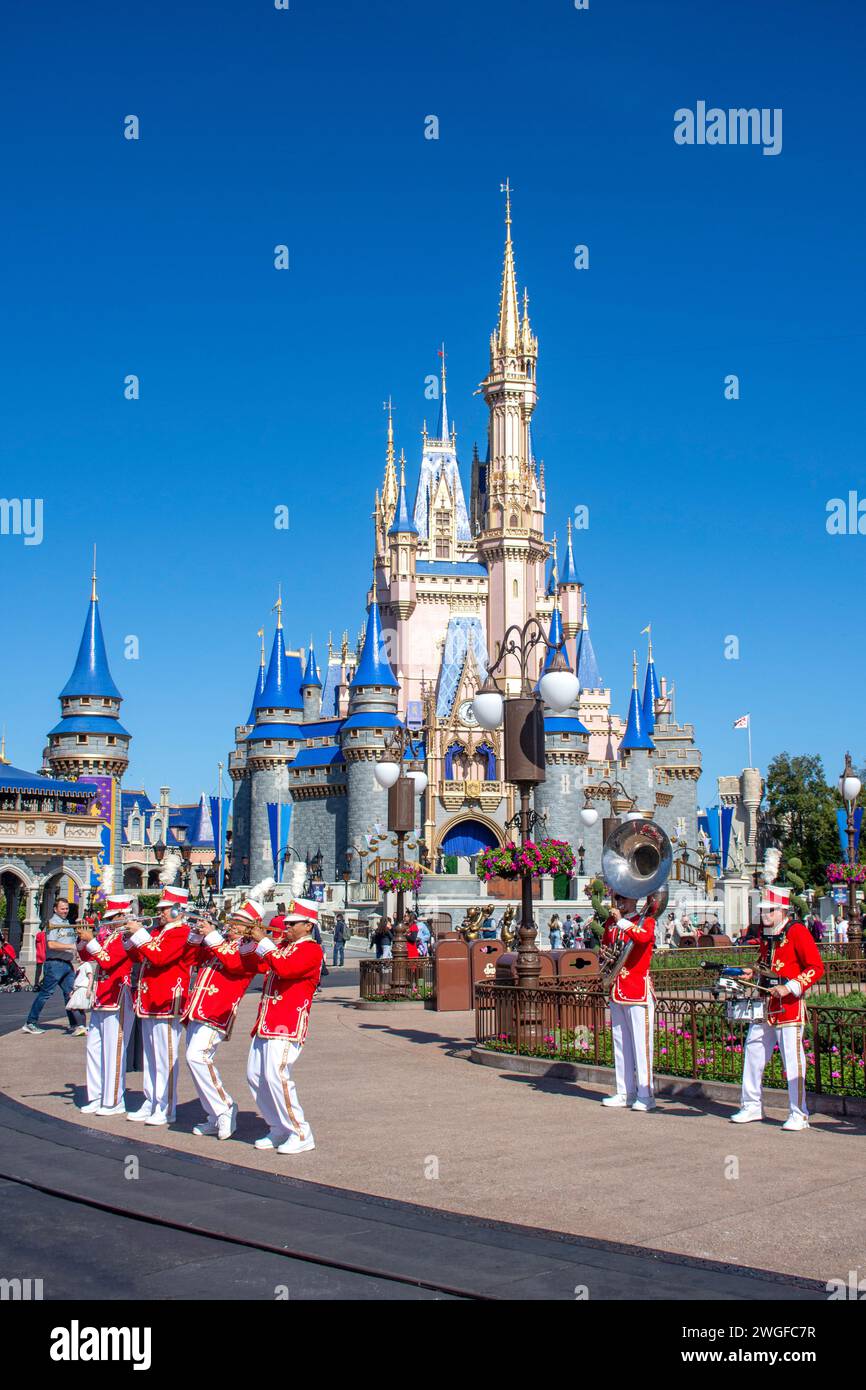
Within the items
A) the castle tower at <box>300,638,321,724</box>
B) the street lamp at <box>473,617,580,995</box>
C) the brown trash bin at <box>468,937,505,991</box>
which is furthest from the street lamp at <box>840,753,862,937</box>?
the castle tower at <box>300,638,321,724</box>

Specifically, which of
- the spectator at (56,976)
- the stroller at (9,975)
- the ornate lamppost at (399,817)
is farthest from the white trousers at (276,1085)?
the stroller at (9,975)

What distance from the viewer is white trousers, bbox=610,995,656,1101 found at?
974cm

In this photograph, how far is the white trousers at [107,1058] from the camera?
9617mm

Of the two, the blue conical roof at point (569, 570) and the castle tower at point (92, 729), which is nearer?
the castle tower at point (92, 729)

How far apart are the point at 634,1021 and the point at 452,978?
8.99 m

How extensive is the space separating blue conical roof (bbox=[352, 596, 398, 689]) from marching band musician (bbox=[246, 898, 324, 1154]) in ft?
165

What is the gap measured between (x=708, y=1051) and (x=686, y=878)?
5283 centimetres

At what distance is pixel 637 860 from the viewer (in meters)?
11.0

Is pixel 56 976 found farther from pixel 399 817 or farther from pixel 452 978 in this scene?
pixel 399 817

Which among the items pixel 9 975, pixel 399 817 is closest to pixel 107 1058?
pixel 399 817

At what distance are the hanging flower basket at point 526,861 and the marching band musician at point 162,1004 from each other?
15.4ft

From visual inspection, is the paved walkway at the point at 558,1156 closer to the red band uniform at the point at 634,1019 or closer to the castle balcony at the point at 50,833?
the red band uniform at the point at 634,1019

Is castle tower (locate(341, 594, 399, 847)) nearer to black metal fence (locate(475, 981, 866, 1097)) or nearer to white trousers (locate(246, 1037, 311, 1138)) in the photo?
black metal fence (locate(475, 981, 866, 1097))
